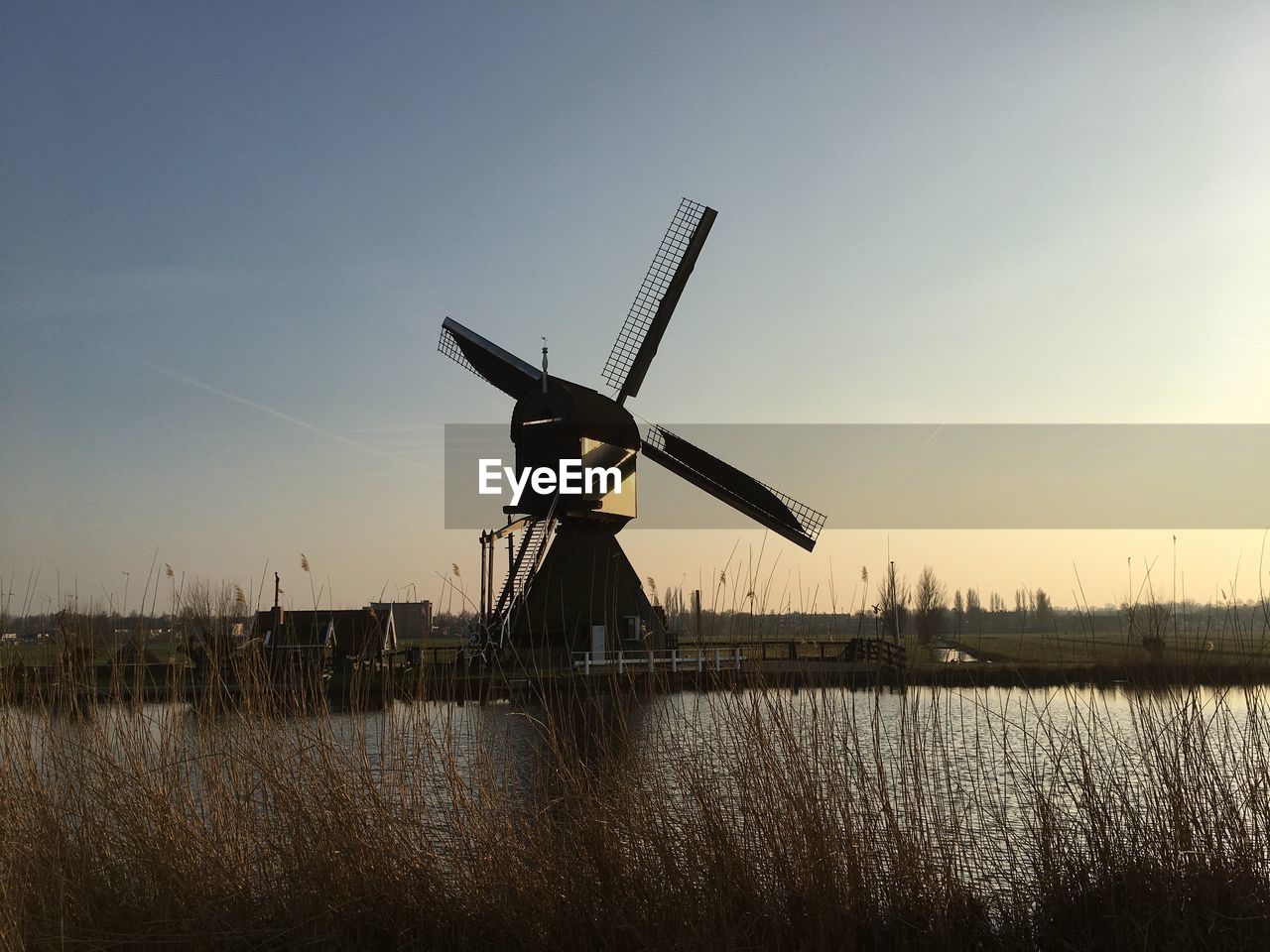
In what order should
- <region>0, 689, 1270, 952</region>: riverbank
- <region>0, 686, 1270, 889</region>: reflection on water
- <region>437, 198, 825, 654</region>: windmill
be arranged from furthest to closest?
<region>437, 198, 825, 654</region>: windmill
<region>0, 686, 1270, 889</region>: reflection on water
<region>0, 689, 1270, 952</region>: riverbank

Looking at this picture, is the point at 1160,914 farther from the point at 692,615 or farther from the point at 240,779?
the point at 240,779

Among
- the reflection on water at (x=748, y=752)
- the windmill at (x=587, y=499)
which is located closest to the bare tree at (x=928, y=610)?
the reflection on water at (x=748, y=752)

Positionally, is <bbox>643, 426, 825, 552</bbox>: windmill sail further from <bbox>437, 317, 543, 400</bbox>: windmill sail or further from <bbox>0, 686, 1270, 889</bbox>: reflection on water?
<bbox>0, 686, 1270, 889</bbox>: reflection on water

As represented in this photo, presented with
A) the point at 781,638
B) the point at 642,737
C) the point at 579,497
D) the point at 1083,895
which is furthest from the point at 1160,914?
the point at 579,497

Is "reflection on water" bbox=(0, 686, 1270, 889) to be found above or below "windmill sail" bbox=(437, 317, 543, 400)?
below

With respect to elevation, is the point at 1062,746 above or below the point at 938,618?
below

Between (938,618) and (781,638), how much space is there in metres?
1.26

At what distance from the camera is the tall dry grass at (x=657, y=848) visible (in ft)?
11.2

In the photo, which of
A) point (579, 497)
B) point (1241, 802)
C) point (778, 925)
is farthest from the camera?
point (579, 497)

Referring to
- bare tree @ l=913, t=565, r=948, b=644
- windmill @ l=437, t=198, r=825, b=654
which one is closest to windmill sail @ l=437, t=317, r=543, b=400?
windmill @ l=437, t=198, r=825, b=654

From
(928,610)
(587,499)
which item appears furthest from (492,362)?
(928,610)

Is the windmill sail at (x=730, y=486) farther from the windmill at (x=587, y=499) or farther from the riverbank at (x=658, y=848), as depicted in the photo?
the riverbank at (x=658, y=848)

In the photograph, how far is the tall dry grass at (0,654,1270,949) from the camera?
135 inches

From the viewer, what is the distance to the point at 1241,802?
363 centimetres
